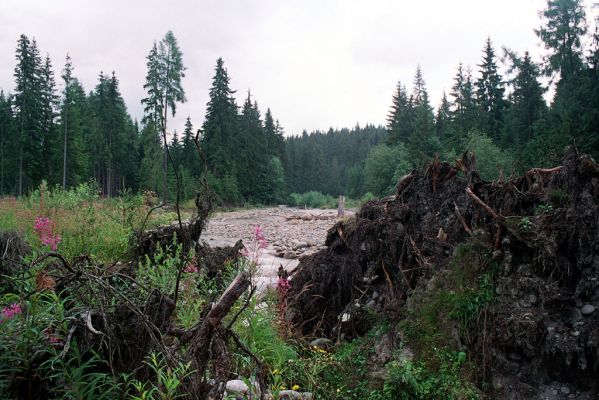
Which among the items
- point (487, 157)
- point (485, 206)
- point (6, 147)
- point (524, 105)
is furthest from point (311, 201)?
point (485, 206)

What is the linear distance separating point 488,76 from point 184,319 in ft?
151

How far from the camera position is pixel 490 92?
139 feet

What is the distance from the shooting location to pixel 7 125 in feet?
152

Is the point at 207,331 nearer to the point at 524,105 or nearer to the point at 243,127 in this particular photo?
the point at 524,105

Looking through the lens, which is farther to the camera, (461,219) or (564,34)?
(564,34)

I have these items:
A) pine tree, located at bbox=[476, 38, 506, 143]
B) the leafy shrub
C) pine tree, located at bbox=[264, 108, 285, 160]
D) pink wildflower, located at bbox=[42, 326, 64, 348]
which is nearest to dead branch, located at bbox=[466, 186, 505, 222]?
the leafy shrub

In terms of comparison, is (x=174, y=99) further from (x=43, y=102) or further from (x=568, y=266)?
(x=568, y=266)

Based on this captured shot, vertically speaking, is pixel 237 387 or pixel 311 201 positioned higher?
pixel 311 201

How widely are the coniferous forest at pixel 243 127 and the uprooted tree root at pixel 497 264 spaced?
16582mm

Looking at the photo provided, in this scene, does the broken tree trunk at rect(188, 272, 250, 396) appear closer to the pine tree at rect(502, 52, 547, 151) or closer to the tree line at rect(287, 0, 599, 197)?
the tree line at rect(287, 0, 599, 197)

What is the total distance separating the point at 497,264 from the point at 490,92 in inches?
1726

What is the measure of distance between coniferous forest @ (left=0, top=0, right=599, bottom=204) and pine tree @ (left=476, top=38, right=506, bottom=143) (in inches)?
3.9

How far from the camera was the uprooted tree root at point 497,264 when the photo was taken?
10.3 ft

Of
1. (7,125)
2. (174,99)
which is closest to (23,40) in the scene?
(7,125)
